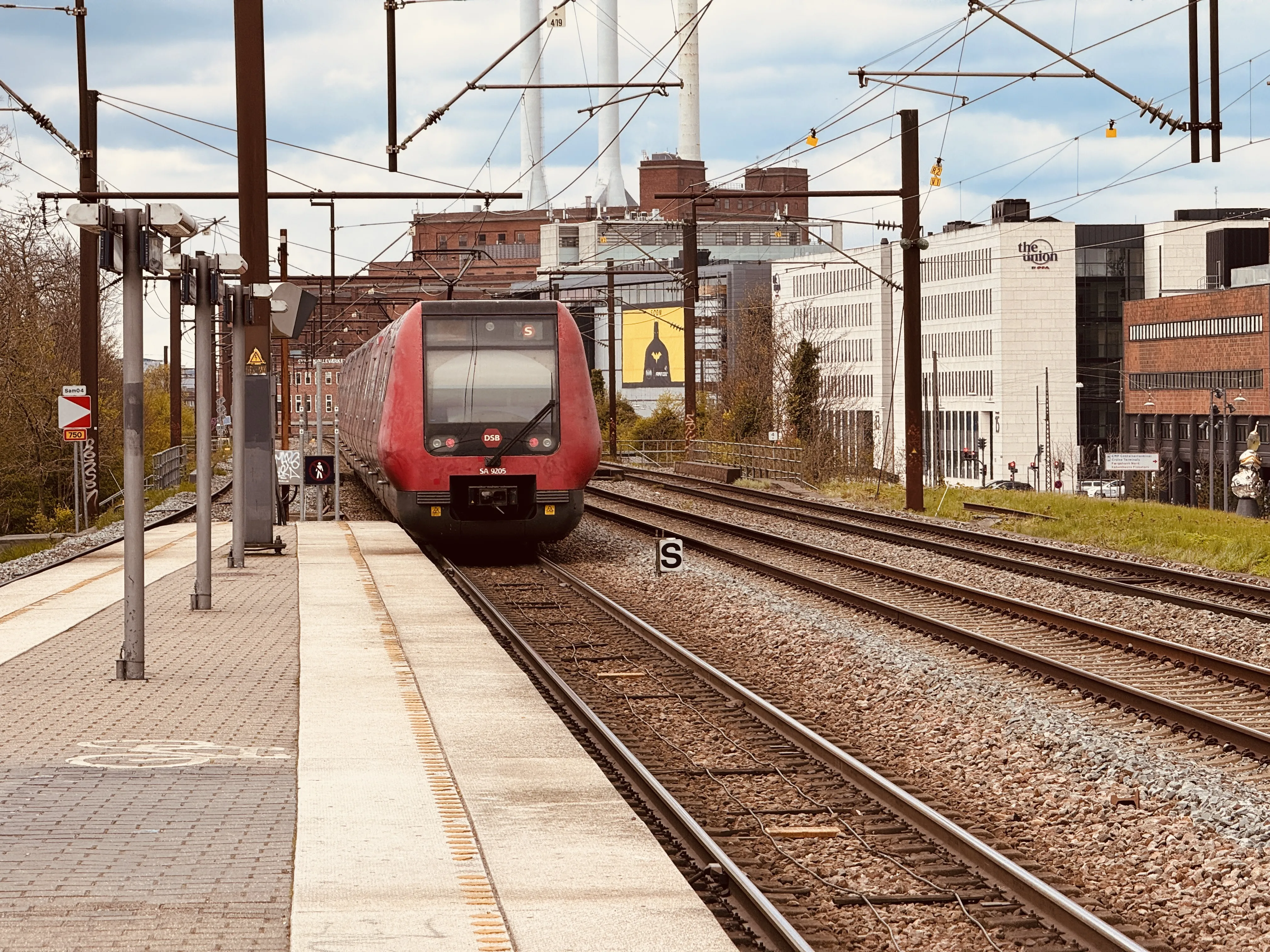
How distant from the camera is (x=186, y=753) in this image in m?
8.91

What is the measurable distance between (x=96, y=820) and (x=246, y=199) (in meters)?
14.0

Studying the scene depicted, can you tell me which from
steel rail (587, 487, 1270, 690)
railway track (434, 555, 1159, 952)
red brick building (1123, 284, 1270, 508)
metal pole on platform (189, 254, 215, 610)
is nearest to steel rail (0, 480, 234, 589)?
metal pole on platform (189, 254, 215, 610)

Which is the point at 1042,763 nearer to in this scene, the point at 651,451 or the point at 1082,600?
the point at 1082,600

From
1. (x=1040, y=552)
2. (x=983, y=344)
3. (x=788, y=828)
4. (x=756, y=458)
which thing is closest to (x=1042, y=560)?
(x=1040, y=552)

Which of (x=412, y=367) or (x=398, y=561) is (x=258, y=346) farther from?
(x=398, y=561)

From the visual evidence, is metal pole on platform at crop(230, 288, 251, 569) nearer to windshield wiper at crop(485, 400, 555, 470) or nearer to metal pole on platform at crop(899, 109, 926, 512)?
windshield wiper at crop(485, 400, 555, 470)

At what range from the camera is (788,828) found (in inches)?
322

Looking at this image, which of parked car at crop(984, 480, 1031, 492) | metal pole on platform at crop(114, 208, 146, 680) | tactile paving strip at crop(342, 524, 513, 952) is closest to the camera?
tactile paving strip at crop(342, 524, 513, 952)

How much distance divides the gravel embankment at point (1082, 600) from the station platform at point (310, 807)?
5893 mm

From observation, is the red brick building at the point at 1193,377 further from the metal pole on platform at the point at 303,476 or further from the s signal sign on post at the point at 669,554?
the s signal sign on post at the point at 669,554

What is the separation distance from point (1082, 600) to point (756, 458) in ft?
89.9

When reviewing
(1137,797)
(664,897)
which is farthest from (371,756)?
(1137,797)

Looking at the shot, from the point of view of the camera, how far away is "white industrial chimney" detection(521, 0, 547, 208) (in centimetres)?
14625

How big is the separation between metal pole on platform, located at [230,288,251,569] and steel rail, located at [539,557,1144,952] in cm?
693
